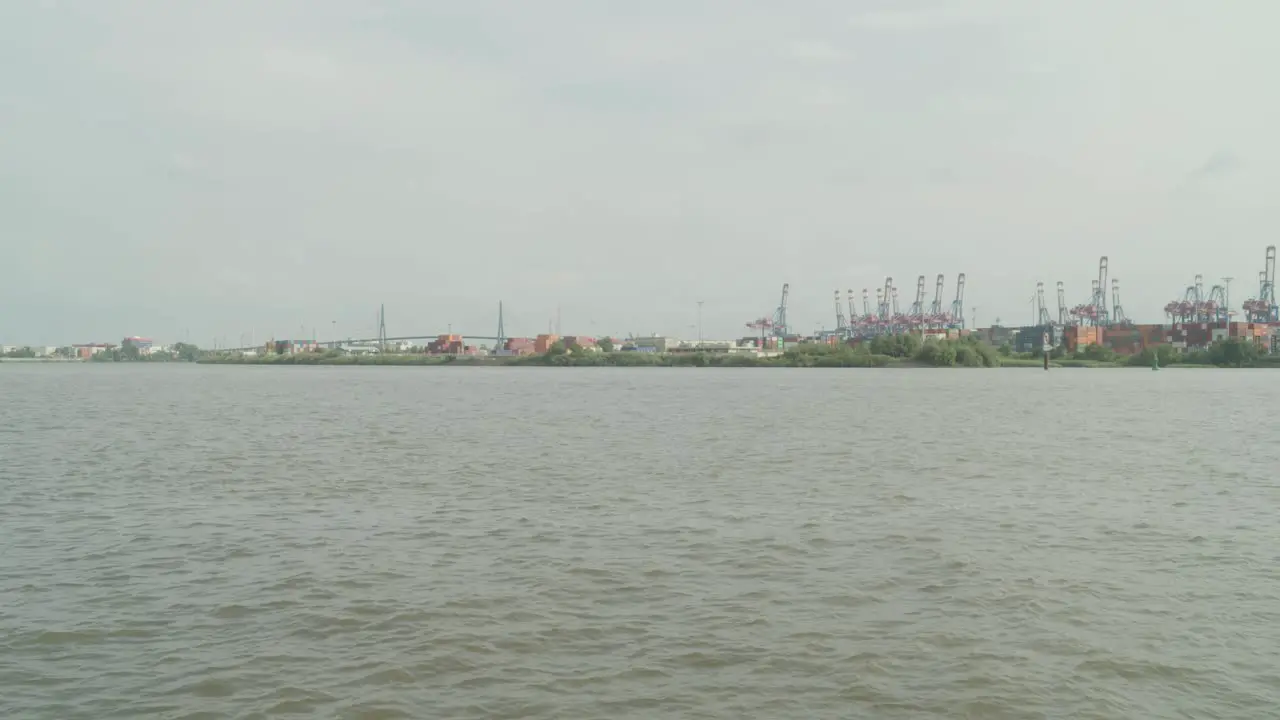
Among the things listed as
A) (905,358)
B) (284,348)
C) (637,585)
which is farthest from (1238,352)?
(284,348)

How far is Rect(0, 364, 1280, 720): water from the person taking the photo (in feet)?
19.0

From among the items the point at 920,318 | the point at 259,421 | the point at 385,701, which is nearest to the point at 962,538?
the point at 385,701

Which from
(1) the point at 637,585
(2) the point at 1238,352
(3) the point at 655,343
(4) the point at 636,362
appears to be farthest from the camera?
(3) the point at 655,343

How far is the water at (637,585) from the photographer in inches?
228

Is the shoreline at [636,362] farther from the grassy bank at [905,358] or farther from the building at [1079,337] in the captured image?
the building at [1079,337]

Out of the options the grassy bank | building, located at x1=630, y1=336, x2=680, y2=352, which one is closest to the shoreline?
the grassy bank

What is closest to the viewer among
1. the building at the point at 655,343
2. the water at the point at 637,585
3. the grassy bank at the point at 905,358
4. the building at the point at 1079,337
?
the water at the point at 637,585

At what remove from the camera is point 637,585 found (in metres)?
8.13

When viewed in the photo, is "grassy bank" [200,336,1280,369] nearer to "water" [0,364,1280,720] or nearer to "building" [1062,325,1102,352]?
"building" [1062,325,1102,352]

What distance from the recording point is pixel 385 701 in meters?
5.59

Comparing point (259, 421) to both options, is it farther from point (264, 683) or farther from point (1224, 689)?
point (1224, 689)

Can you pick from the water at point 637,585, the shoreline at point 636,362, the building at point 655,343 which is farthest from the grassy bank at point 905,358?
the water at point 637,585

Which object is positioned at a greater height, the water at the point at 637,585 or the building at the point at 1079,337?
the building at the point at 1079,337

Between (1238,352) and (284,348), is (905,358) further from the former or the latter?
(284,348)
